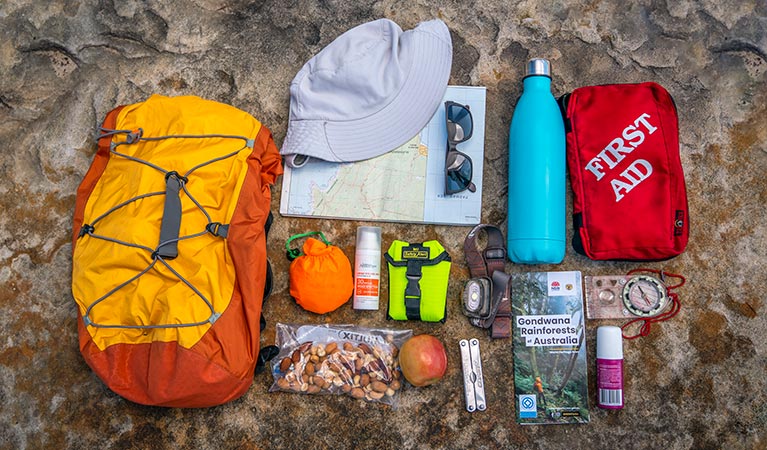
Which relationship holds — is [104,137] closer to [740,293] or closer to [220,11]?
[220,11]

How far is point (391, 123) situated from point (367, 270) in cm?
53

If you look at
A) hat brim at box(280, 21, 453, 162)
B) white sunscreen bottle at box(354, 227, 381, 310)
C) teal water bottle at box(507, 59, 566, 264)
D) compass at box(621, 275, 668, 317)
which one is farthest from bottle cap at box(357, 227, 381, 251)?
compass at box(621, 275, 668, 317)

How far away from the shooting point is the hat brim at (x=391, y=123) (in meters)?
2.07

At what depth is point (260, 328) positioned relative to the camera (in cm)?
199

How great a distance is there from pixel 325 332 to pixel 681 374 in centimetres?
120

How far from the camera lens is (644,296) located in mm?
1983

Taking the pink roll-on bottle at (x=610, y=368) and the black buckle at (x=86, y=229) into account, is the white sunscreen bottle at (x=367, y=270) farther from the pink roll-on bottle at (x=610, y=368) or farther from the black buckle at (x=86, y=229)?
the black buckle at (x=86, y=229)

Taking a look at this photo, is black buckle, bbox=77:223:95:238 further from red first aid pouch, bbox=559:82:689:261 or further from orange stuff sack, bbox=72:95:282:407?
red first aid pouch, bbox=559:82:689:261

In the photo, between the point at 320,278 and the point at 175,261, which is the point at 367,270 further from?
the point at 175,261

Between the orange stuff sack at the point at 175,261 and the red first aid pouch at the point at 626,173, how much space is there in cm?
109

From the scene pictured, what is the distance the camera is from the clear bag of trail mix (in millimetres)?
1971

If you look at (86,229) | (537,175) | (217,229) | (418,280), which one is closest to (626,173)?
(537,175)

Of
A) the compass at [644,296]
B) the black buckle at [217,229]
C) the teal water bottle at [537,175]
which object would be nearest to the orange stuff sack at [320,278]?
the black buckle at [217,229]

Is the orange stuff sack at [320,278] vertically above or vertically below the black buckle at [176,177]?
below
